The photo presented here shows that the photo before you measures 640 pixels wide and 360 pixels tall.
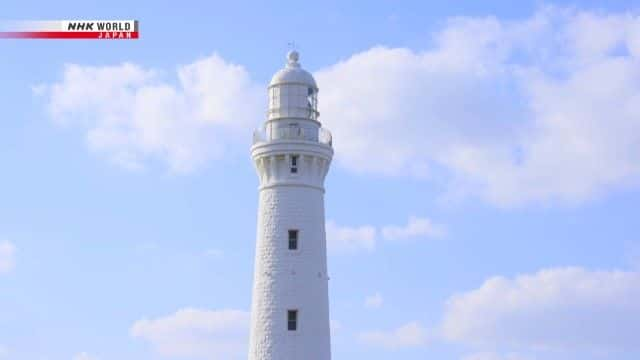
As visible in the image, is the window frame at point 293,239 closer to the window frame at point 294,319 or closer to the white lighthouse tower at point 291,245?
the white lighthouse tower at point 291,245

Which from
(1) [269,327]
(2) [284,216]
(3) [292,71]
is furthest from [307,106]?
(1) [269,327]

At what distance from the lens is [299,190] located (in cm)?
6347

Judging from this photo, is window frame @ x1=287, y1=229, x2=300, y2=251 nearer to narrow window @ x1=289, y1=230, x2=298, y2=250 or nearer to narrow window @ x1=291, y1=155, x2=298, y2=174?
narrow window @ x1=289, y1=230, x2=298, y2=250

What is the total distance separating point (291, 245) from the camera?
207ft

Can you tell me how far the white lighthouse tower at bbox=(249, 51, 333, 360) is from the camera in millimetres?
62312

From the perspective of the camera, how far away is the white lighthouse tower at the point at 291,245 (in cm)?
6231

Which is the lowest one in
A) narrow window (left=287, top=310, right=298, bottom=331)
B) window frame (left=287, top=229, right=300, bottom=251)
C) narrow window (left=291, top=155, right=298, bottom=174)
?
narrow window (left=287, top=310, right=298, bottom=331)

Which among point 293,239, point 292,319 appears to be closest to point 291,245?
point 293,239

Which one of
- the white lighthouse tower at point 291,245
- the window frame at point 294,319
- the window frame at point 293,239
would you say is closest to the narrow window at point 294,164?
the white lighthouse tower at point 291,245

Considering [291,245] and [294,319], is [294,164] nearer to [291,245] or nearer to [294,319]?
[291,245]

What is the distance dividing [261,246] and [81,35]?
45.9 ft

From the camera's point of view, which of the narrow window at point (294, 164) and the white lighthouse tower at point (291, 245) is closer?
the white lighthouse tower at point (291, 245)

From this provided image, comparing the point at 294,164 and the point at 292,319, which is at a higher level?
the point at 294,164

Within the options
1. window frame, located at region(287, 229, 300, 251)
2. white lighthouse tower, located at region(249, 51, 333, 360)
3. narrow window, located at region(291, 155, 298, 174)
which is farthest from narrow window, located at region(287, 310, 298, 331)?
narrow window, located at region(291, 155, 298, 174)
